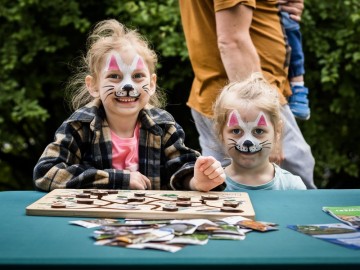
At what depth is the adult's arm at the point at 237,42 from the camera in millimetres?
3076

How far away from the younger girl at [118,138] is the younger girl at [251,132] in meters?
0.18

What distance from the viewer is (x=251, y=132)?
2.91 metres

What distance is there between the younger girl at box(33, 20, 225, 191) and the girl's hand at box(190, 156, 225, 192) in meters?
0.10

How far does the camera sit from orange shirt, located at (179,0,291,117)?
324cm

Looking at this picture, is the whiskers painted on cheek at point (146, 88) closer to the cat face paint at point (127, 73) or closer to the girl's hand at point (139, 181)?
the cat face paint at point (127, 73)

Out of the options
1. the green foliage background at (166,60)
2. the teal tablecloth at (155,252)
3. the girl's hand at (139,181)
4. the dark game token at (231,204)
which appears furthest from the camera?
the green foliage background at (166,60)

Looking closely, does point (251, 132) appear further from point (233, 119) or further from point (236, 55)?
point (236, 55)

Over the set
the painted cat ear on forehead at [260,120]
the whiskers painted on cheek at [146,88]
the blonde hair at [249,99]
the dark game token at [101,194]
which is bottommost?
the dark game token at [101,194]

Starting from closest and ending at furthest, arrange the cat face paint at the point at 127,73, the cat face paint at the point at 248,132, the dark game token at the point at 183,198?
the dark game token at the point at 183,198, the cat face paint at the point at 127,73, the cat face paint at the point at 248,132

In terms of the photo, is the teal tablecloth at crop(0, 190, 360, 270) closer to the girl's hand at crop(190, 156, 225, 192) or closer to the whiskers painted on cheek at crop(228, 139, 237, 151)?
the girl's hand at crop(190, 156, 225, 192)

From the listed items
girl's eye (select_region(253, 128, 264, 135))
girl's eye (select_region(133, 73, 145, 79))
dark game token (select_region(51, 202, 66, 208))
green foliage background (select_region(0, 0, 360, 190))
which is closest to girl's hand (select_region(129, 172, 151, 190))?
girl's eye (select_region(133, 73, 145, 79))

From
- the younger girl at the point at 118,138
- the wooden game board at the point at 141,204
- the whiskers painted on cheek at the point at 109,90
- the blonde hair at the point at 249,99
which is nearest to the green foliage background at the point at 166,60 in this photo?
the blonde hair at the point at 249,99

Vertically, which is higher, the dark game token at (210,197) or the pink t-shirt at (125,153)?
the pink t-shirt at (125,153)

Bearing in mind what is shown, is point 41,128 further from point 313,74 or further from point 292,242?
point 292,242
